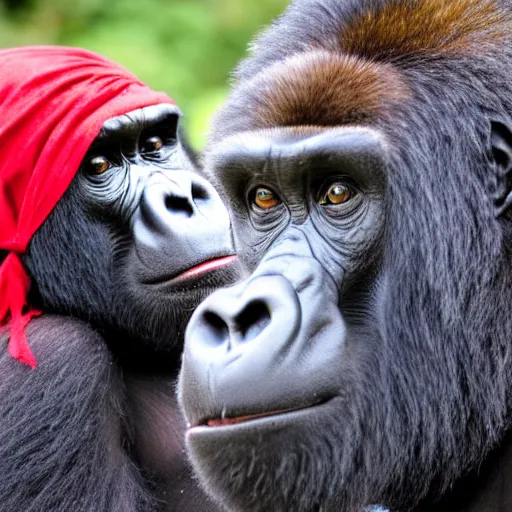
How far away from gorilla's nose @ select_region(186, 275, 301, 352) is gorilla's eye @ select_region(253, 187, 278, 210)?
1.10 feet

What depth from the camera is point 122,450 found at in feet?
12.0

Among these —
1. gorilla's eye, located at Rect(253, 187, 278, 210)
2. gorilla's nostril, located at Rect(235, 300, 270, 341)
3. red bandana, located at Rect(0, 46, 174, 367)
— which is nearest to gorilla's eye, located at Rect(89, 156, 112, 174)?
red bandana, located at Rect(0, 46, 174, 367)

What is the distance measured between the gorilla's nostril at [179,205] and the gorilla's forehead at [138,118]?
31cm

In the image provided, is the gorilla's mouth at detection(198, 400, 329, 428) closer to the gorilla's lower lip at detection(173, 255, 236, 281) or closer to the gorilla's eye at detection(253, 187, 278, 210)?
the gorilla's eye at detection(253, 187, 278, 210)

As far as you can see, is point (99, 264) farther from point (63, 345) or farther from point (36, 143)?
point (36, 143)

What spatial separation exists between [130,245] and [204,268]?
32 cm

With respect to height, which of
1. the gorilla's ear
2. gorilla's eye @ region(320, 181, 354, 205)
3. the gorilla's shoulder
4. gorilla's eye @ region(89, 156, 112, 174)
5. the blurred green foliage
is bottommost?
the blurred green foliage

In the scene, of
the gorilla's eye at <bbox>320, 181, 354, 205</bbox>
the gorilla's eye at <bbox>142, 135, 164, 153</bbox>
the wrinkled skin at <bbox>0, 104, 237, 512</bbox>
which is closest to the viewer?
the gorilla's eye at <bbox>320, 181, 354, 205</bbox>

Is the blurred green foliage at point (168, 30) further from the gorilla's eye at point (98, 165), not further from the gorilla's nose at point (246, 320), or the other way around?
the gorilla's nose at point (246, 320)

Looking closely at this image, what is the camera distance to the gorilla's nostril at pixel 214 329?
2582 mm

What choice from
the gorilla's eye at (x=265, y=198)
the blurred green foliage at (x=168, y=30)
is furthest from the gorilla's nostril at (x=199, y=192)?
the blurred green foliage at (x=168, y=30)

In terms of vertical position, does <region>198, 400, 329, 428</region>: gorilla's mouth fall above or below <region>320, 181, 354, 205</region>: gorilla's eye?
below

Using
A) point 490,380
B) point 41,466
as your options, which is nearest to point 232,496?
point 490,380

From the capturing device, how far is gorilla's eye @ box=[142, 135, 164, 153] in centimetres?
413
